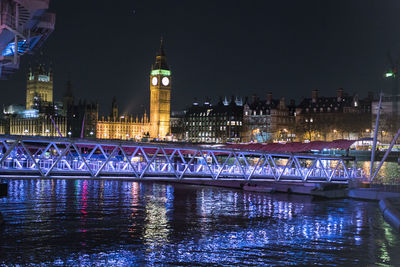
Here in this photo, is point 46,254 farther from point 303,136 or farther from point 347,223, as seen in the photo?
point 303,136

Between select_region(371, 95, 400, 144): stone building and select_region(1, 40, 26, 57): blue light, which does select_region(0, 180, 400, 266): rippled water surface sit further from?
select_region(371, 95, 400, 144): stone building

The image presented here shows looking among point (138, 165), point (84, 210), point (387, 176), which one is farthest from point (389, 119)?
point (84, 210)

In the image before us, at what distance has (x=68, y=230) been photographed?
112 feet

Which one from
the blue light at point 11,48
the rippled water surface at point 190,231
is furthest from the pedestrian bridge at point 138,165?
the blue light at point 11,48

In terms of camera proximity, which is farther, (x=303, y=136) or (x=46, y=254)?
(x=303, y=136)

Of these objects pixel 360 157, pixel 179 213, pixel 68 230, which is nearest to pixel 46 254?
pixel 68 230

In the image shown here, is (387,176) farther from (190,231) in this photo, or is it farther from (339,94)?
(339,94)

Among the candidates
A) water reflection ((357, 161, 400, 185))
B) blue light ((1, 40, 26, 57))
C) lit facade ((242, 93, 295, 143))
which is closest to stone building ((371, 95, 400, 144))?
lit facade ((242, 93, 295, 143))

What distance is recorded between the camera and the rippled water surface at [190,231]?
28.4m

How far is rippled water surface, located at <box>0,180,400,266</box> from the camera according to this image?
2839 centimetres

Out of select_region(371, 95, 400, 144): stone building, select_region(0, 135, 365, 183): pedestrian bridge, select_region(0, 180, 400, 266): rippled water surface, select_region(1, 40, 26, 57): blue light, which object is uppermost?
select_region(371, 95, 400, 144): stone building

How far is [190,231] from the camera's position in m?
35.1

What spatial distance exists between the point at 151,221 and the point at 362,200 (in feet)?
69.2

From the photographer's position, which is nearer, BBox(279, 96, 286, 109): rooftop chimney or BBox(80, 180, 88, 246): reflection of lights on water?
BBox(80, 180, 88, 246): reflection of lights on water
